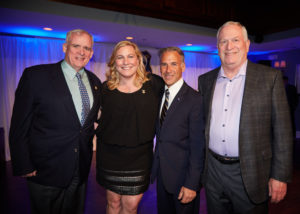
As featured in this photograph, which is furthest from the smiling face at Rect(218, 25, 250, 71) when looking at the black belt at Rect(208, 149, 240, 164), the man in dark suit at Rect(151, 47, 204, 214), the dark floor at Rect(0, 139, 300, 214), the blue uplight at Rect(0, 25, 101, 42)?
the blue uplight at Rect(0, 25, 101, 42)

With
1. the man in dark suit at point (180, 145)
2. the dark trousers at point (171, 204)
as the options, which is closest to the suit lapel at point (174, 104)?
the man in dark suit at point (180, 145)

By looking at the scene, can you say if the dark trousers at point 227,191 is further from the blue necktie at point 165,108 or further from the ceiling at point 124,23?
the ceiling at point 124,23

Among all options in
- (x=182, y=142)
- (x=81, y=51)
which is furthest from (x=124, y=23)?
(x=182, y=142)

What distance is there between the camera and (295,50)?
25.0 feet

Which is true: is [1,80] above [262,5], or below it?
below

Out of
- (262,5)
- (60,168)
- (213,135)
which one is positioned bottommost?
(60,168)

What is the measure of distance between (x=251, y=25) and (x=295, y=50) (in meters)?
3.06

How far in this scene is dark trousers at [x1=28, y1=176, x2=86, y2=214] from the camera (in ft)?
5.93

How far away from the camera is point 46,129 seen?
5.73ft

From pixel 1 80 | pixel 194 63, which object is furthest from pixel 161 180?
pixel 194 63

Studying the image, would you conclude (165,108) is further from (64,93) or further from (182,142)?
(64,93)

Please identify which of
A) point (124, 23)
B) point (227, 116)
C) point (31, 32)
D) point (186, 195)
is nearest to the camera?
point (227, 116)

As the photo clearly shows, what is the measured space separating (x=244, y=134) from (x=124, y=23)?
343 centimetres

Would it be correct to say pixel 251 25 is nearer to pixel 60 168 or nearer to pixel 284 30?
pixel 284 30
